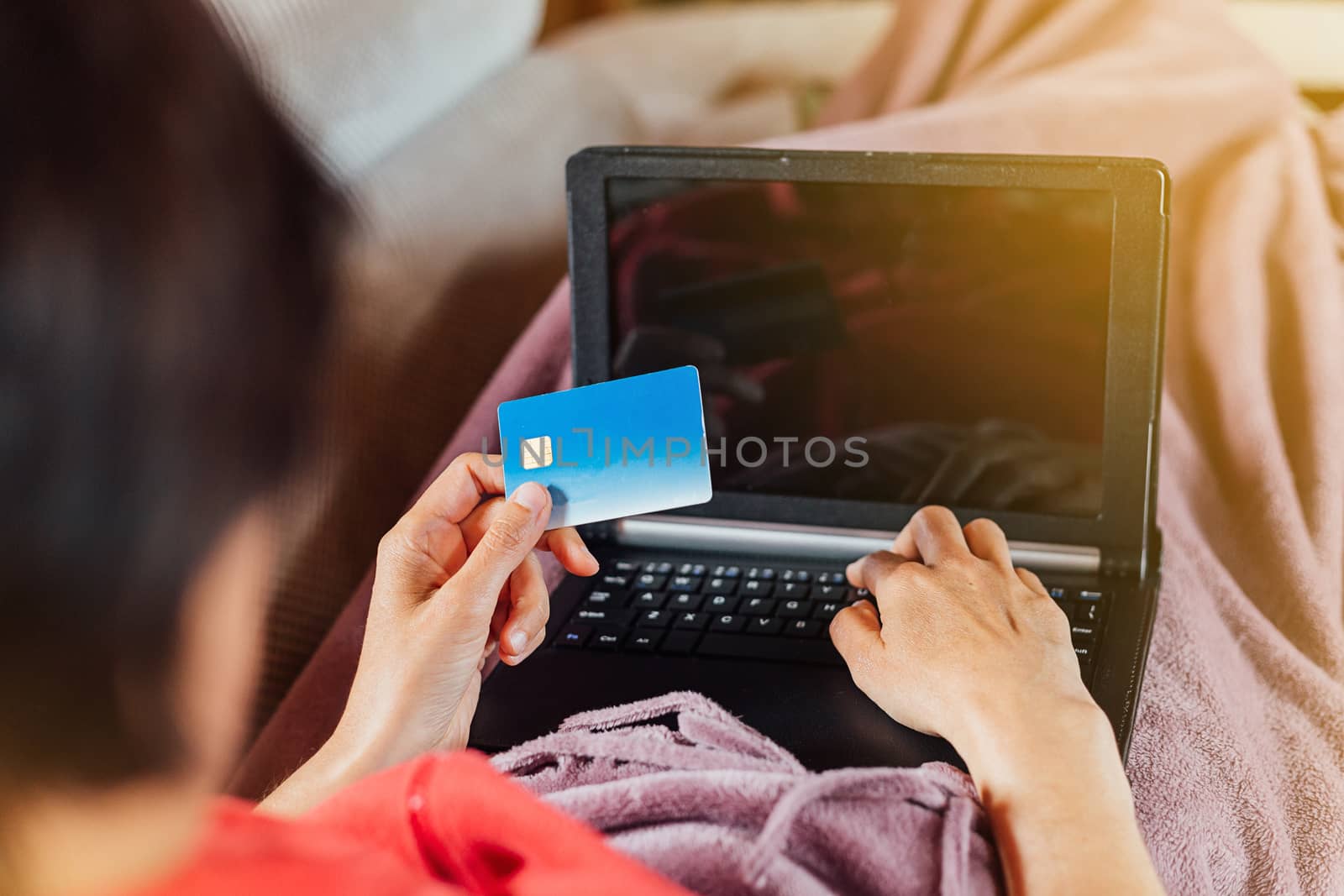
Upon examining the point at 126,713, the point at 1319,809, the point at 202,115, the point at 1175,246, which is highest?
the point at 202,115

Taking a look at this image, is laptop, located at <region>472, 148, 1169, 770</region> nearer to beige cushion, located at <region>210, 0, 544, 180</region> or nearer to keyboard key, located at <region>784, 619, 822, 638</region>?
keyboard key, located at <region>784, 619, 822, 638</region>

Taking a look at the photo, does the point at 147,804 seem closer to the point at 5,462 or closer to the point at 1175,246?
the point at 5,462

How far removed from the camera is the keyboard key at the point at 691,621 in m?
0.53

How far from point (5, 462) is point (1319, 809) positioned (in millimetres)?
513

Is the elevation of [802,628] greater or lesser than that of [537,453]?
lesser

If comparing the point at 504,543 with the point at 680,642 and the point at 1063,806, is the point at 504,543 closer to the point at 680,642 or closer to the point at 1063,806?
the point at 680,642

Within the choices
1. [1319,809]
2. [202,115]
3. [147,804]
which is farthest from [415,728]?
[1319,809]

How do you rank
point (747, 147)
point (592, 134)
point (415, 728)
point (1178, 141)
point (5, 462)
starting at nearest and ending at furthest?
point (5, 462)
point (415, 728)
point (747, 147)
point (1178, 141)
point (592, 134)

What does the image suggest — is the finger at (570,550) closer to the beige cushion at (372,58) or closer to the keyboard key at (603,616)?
the keyboard key at (603,616)

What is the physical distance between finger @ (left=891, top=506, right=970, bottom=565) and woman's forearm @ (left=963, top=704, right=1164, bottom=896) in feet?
0.32

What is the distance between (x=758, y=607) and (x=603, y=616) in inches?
3.0

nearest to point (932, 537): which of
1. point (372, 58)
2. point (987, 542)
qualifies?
point (987, 542)

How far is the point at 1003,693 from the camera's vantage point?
422 mm

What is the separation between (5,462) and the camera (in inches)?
9.8
